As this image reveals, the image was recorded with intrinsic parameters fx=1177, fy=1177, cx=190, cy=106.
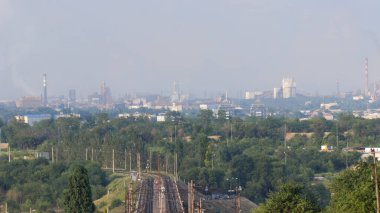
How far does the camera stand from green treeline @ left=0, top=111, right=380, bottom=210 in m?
61.4

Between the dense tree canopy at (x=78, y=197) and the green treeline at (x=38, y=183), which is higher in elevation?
the dense tree canopy at (x=78, y=197)

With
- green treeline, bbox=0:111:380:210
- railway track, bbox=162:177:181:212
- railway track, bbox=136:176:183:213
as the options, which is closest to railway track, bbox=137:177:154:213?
railway track, bbox=136:176:183:213

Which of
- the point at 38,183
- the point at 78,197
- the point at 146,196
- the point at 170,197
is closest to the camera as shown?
the point at 78,197

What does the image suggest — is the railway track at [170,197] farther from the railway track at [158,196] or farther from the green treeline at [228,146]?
the green treeline at [228,146]

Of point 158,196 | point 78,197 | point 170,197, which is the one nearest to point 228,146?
point 158,196

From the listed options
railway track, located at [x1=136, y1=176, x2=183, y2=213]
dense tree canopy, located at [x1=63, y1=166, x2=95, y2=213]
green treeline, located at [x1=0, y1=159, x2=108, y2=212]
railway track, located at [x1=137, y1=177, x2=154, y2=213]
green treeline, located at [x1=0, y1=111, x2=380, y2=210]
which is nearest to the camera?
dense tree canopy, located at [x1=63, y1=166, x2=95, y2=213]

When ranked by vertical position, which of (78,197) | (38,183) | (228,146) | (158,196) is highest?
(78,197)

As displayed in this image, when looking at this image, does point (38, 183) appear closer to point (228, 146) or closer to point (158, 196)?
point (158, 196)

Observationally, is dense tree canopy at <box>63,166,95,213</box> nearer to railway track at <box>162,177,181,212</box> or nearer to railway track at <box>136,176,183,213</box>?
railway track at <box>136,176,183,213</box>

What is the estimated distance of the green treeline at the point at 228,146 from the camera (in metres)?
61.4

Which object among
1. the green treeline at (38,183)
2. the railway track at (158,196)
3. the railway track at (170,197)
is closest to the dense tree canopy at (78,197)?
the railway track at (158,196)

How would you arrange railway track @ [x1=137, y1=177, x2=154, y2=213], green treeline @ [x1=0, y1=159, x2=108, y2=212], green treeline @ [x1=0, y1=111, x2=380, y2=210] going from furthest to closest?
1. green treeline @ [x1=0, y1=111, x2=380, y2=210]
2. green treeline @ [x1=0, y1=159, x2=108, y2=212]
3. railway track @ [x1=137, y1=177, x2=154, y2=213]

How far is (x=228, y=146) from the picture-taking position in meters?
78.4

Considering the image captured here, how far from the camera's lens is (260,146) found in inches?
3221
